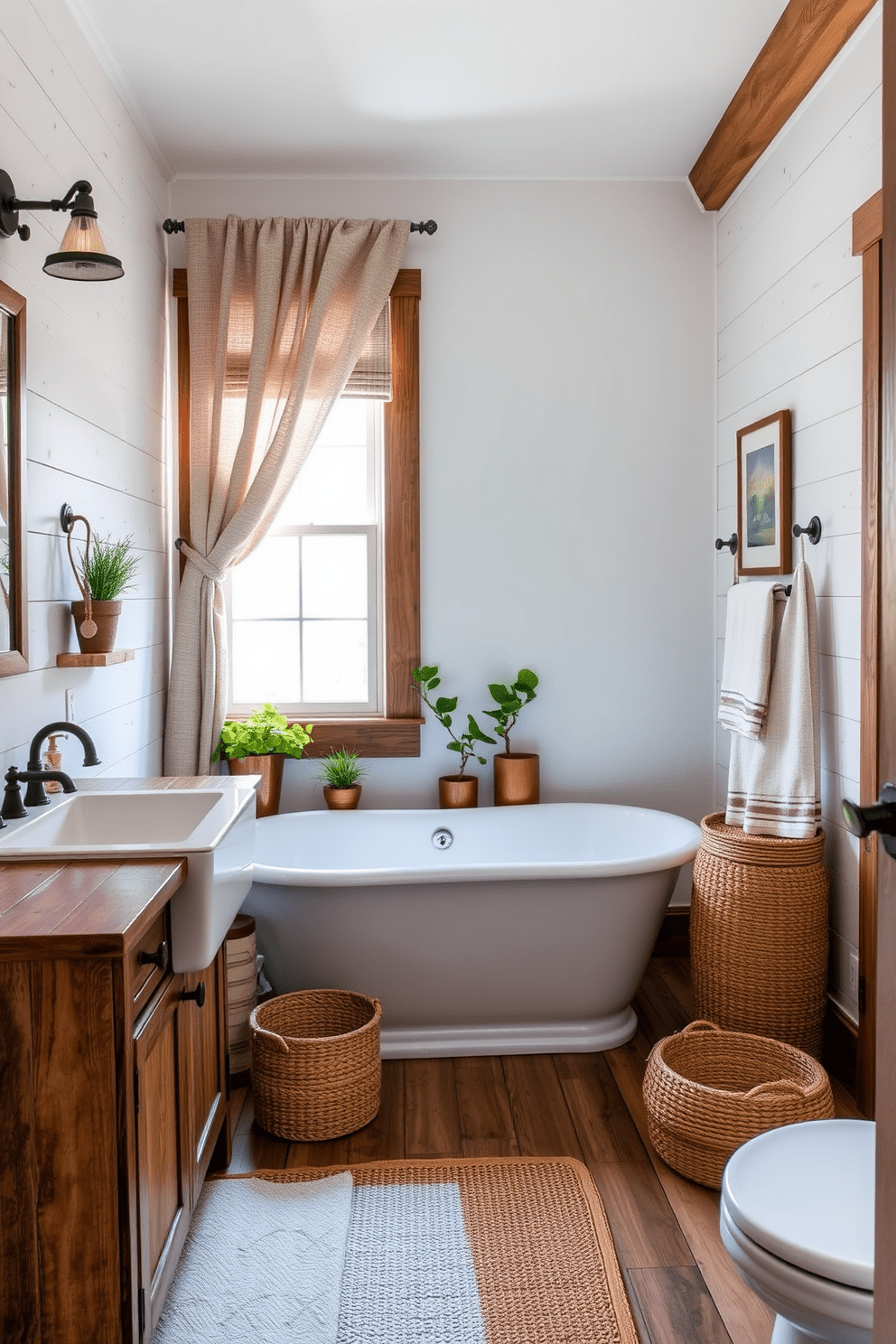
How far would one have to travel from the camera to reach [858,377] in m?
2.61

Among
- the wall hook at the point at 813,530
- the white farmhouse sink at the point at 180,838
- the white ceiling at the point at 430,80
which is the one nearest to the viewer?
the white farmhouse sink at the point at 180,838

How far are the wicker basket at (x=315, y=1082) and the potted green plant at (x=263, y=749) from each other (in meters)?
1.07

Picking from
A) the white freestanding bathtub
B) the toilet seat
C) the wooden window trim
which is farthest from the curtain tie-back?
the toilet seat

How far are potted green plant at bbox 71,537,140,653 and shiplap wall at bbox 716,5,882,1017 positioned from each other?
188 cm

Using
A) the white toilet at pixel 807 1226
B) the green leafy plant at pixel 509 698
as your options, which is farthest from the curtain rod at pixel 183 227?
the white toilet at pixel 807 1226

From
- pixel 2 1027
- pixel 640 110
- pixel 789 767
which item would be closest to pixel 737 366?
pixel 640 110

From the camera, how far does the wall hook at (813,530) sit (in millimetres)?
2883

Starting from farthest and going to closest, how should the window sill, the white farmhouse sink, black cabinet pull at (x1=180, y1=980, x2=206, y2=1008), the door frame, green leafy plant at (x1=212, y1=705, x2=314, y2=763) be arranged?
the window sill, green leafy plant at (x1=212, y1=705, x2=314, y2=763), the door frame, black cabinet pull at (x1=180, y1=980, x2=206, y2=1008), the white farmhouse sink

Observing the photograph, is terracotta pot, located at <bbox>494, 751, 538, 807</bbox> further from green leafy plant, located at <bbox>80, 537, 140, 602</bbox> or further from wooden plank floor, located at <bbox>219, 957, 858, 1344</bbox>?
green leafy plant, located at <bbox>80, 537, 140, 602</bbox>

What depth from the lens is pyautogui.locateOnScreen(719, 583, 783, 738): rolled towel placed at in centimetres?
294

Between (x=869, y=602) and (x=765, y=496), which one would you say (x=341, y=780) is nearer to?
(x=765, y=496)

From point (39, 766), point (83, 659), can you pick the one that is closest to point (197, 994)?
point (39, 766)

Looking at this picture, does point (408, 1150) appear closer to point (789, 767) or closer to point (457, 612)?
point (789, 767)

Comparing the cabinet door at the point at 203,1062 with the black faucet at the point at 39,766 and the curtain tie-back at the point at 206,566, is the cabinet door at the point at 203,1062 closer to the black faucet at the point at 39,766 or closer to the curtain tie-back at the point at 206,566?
the black faucet at the point at 39,766
